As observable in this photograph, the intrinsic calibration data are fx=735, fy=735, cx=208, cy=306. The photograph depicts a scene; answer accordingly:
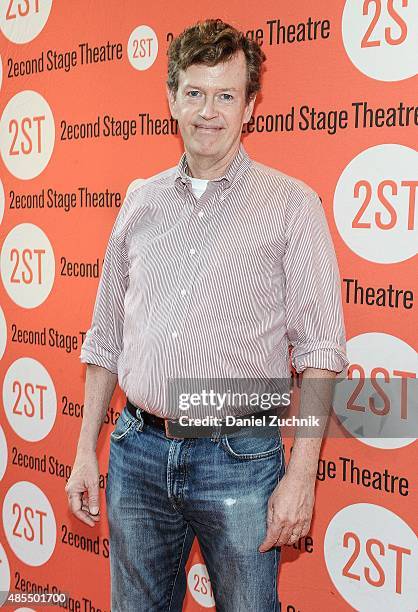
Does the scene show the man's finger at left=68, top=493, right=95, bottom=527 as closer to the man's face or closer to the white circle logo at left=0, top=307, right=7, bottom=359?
the man's face

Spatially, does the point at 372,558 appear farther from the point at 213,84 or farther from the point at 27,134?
the point at 27,134

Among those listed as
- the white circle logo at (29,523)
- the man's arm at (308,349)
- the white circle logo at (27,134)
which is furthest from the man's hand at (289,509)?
the white circle logo at (27,134)

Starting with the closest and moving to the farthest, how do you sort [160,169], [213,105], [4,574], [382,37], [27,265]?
[213,105], [382,37], [160,169], [27,265], [4,574]

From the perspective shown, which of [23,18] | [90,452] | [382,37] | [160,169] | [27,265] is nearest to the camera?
[382,37]

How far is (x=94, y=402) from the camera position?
1.82 metres

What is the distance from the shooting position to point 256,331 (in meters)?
1.56

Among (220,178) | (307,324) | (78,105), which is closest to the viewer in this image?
(307,324)

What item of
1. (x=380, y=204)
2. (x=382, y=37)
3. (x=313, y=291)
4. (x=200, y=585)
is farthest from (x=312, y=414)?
(x=200, y=585)

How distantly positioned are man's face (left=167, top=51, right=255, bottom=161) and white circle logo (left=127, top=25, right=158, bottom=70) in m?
0.57

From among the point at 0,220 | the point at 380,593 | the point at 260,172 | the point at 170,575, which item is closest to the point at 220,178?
the point at 260,172

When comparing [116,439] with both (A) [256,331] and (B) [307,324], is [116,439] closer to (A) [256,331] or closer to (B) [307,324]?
(A) [256,331]

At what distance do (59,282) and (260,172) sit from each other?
1084 millimetres

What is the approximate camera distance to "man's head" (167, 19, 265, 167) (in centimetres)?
157

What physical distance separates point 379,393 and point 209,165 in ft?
2.23
